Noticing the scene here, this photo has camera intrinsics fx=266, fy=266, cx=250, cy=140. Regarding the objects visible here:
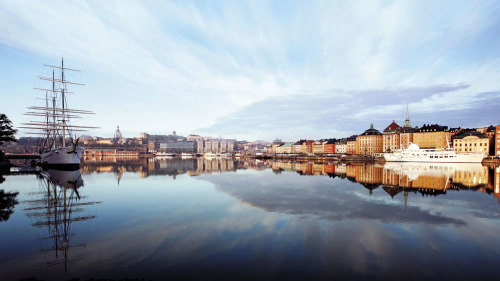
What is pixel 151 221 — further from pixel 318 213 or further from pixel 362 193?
pixel 362 193

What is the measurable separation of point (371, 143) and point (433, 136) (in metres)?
33.7

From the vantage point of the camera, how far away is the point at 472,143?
117 m

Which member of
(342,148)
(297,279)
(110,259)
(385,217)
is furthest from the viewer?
(342,148)

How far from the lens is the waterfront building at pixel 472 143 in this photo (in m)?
113

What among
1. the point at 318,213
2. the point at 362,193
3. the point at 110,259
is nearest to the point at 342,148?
the point at 362,193

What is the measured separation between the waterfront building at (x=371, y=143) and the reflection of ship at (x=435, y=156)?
145 ft

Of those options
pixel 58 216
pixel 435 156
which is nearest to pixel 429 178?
pixel 58 216

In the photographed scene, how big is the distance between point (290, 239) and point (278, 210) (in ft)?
22.9

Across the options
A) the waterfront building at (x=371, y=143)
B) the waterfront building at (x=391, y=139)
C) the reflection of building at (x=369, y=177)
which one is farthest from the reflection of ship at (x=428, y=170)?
the waterfront building at (x=371, y=143)

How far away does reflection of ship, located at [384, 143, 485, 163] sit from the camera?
10200 cm

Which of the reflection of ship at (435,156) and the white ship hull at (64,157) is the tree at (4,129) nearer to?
the white ship hull at (64,157)

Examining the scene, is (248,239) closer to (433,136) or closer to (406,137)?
(433,136)

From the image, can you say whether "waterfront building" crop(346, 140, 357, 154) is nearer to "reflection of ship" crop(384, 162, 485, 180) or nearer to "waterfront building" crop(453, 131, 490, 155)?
"waterfront building" crop(453, 131, 490, 155)

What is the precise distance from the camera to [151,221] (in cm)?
1741
